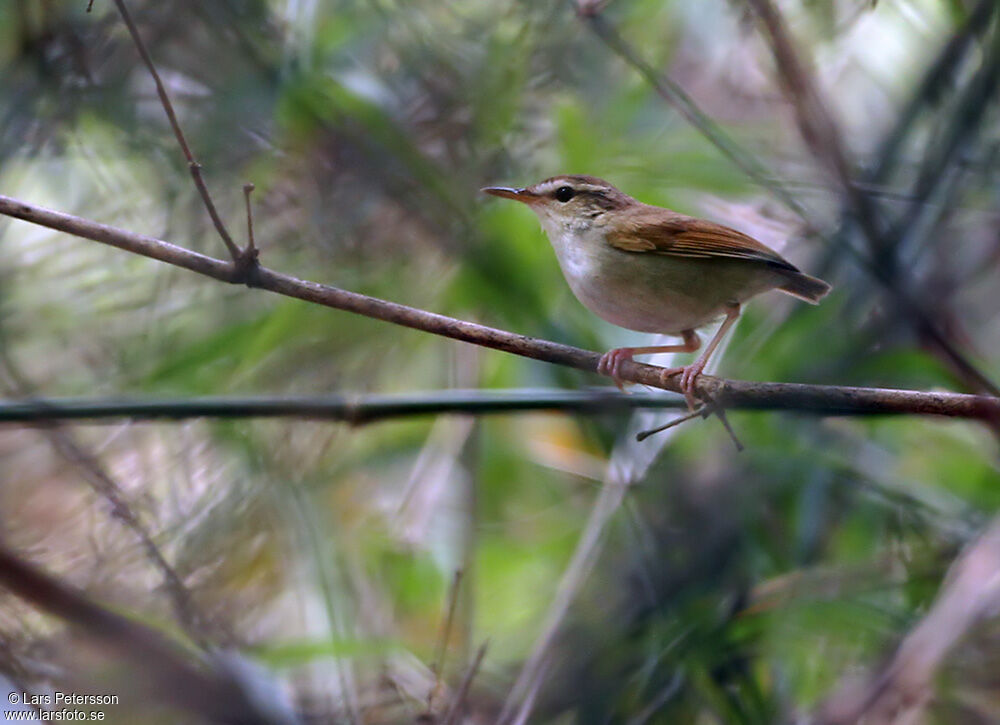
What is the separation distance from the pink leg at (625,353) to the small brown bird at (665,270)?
1cm

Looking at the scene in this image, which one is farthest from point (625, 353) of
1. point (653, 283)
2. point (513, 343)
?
point (513, 343)

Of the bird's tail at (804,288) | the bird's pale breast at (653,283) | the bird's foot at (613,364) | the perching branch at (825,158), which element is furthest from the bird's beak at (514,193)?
the bird's tail at (804,288)

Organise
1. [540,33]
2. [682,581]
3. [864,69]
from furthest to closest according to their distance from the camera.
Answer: [864,69] < [540,33] < [682,581]

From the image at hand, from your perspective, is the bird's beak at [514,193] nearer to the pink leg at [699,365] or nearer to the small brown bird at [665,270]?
the small brown bird at [665,270]

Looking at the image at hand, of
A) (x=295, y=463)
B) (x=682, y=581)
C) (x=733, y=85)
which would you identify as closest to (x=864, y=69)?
(x=733, y=85)

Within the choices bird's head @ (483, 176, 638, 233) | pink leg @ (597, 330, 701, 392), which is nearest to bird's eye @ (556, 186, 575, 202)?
bird's head @ (483, 176, 638, 233)

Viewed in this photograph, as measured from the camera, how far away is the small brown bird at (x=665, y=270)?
338 cm

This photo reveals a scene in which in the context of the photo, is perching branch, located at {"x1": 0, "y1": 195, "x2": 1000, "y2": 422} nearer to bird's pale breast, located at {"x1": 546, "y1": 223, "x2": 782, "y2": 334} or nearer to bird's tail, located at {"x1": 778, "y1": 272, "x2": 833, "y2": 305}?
bird's pale breast, located at {"x1": 546, "y1": 223, "x2": 782, "y2": 334}

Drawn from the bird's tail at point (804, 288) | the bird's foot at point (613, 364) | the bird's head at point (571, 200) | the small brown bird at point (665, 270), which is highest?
the bird's head at point (571, 200)

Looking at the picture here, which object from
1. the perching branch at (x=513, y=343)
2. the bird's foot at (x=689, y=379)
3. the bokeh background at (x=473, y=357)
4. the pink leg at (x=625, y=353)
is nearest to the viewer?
the perching branch at (x=513, y=343)

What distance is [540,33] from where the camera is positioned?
4285mm

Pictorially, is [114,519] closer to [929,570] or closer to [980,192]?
[929,570]

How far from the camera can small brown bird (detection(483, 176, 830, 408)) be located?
3385mm

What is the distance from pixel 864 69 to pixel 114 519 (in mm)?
3920
